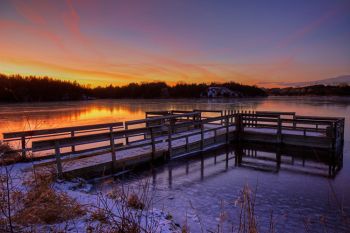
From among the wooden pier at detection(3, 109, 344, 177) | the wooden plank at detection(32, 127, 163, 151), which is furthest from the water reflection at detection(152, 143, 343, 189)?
the wooden plank at detection(32, 127, 163, 151)

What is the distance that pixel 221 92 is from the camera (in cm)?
15212

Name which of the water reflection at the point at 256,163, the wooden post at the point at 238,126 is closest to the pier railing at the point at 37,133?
the water reflection at the point at 256,163

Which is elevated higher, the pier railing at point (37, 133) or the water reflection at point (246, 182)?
the pier railing at point (37, 133)

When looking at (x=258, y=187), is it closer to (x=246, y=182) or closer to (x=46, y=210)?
(x=246, y=182)

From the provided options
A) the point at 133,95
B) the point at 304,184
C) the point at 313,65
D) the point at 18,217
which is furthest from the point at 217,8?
the point at 133,95

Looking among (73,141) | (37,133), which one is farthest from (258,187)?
(37,133)

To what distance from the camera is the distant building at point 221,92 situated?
14488cm

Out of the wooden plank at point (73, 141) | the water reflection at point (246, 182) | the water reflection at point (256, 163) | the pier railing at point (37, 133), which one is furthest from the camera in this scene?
the water reflection at point (256, 163)

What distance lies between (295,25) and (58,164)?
20288mm

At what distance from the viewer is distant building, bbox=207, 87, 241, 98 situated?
14488cm

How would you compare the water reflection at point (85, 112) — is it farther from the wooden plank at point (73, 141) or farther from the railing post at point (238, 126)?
the railing post at point (238, 126)

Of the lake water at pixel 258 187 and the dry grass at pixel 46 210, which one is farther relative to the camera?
the lake water at pixel 258 187

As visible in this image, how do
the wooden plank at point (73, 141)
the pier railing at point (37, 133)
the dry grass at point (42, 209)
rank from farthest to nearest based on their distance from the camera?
the pier railing at point (37, 133) → the wooden plank at point (73, 141) → the dry grass at point (42, 209)

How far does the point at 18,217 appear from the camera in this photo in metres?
3.30
